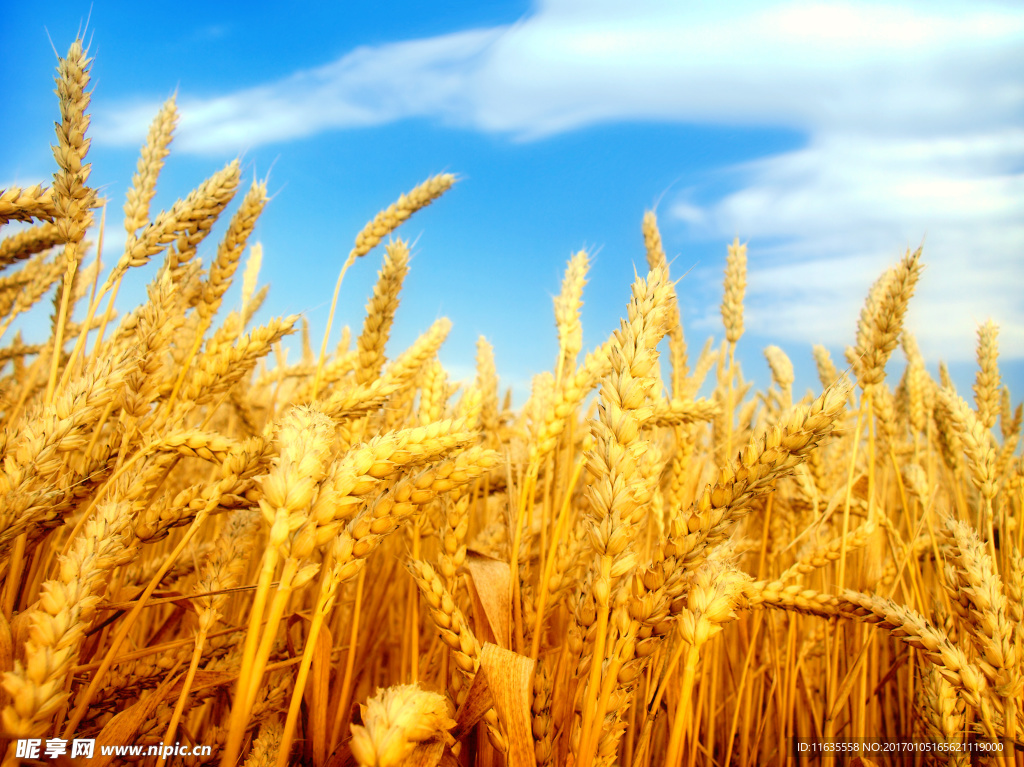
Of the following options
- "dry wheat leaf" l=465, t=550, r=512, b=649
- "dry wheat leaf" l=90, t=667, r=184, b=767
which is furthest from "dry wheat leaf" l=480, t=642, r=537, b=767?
"dry wheat leaf" l=90, t=667, r=184, b=767

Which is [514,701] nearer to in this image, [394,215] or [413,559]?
[413,559]

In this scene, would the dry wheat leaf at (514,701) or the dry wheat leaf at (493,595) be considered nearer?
the dry wheat leaf at (514,701)

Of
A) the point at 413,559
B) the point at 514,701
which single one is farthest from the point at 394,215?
the point at 514,701

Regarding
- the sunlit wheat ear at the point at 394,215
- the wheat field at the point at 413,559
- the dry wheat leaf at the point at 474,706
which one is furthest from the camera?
the sunlit wheat ear at the point at 394,215

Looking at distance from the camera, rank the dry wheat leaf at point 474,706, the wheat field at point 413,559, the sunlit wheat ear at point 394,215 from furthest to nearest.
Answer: the sunlit wheat ear at point 394,215 → the dry wheat leaf at point 474,706 → the wheat field at point 413,559

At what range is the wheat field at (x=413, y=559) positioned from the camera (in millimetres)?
750

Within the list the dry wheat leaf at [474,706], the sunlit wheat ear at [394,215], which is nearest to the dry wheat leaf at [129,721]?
the dry wheat leaf at [474,706]

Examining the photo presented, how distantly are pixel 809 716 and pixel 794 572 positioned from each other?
2.06 feet

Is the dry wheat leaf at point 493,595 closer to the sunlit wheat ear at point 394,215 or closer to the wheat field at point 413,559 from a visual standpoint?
the wheat field at point 413,559

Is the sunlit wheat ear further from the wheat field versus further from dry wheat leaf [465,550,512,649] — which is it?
dry wheat leaf [465,550,512,649]

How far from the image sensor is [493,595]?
1125 millimetres

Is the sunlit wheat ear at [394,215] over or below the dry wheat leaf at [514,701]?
over

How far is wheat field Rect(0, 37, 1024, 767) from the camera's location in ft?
2.46

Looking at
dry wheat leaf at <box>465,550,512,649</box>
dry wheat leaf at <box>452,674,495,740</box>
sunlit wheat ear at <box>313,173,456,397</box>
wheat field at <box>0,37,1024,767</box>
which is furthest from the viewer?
sunlit wheat ear at <box>313,173,456,397</box>
